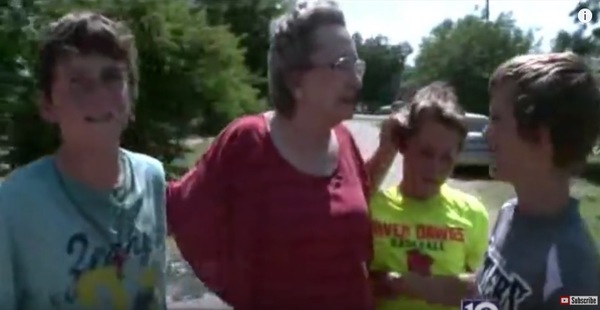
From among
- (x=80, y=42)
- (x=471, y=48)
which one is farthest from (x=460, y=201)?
(x=471, y=48)

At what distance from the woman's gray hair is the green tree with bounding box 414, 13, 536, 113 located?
32.6 metres

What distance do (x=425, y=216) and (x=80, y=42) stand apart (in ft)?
3.69

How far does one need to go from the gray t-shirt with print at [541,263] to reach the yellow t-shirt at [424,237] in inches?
25.2

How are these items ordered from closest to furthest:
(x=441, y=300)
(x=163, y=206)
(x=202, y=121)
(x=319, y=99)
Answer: (x=163, y=206) < (x=319, y=99) < (x=441, y=300) < (x=202, y=121)

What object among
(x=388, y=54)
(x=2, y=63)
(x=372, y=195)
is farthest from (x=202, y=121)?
(x=388, y=54)

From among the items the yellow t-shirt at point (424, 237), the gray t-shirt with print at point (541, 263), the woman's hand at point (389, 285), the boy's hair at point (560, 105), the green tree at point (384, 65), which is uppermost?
the boy's hair at point (560, 105)

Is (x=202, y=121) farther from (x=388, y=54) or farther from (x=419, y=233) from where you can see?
(x=388, y=54)

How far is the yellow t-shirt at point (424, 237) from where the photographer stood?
2930mm

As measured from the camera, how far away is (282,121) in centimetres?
273

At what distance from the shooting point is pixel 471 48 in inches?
1667

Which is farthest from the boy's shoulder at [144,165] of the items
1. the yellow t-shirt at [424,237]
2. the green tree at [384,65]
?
the green tree at [384,65]

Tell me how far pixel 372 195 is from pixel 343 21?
0.53 m

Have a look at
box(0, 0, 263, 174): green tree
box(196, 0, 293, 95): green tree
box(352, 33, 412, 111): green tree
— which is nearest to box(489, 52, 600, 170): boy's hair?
box(0, 0, 263, 174): green tree

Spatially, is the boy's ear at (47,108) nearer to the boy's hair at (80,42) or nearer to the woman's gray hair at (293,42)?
the boy's hair at (80,42)
